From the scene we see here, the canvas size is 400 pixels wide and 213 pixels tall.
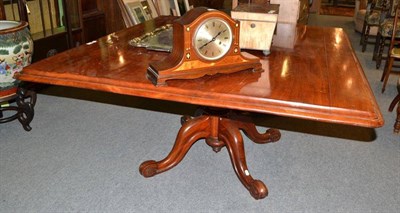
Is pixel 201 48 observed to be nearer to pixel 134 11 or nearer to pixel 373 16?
pixel 134 11

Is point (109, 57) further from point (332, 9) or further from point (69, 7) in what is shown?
point (332, 9)

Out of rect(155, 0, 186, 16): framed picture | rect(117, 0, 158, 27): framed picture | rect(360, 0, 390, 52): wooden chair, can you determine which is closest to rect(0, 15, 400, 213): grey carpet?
rect(117, 0, 158, 27): framed picture

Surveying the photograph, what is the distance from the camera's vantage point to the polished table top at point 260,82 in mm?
991

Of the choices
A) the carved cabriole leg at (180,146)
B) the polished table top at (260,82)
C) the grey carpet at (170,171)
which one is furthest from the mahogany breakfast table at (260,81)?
the carved cabriole leg at (180,146)

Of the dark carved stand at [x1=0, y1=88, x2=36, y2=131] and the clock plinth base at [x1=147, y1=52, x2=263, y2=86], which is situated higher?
the clock plinth base at [x1=147, y1=52, x2=263, y2=86]

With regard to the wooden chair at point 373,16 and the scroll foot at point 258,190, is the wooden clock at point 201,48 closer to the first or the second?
the scroll foot at point 258,190

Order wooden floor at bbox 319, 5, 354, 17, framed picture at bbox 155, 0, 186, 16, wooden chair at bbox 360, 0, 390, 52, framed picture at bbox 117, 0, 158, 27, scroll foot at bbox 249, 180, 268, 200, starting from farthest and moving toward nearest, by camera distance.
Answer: wooden floor at bbox 319, 5, 354, 17 → wooden chair at bbox 360, 0, 390, 52 → framed picture at bbox 155, 0, 186, 16 → framed picture at bbox 117, 0, 158, 27 → scroll foot at bbox 249, 180, 268, 200

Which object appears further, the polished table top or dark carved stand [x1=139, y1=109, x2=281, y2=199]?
dark carved stand [x1=139, y1=109, x2=281, y2=199]

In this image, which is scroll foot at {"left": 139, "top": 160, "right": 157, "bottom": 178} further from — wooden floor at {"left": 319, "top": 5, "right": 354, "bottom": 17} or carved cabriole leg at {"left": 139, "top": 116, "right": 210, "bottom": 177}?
wooden floor at {"left": 319, "top": 5, "right": 354, "bottom": 17}

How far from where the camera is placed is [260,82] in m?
1.14

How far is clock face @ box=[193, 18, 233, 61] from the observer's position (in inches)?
44.4

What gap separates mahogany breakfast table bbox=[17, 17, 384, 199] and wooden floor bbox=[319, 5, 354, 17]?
612 centimetres

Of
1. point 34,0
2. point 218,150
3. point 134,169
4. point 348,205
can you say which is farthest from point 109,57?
point 34,0

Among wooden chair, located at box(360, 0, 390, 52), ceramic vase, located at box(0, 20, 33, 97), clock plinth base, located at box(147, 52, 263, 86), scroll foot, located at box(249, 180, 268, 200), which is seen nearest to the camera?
clock plinth base, located at box(147, 52, 263, 86)
